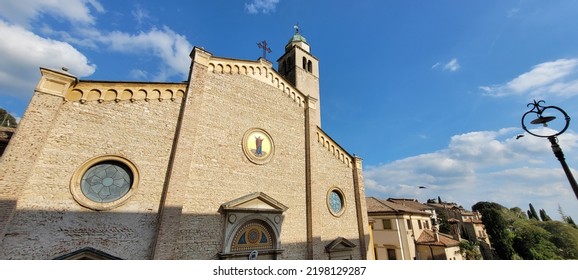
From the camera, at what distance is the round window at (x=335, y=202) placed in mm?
13710

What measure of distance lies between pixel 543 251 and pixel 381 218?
26374 mm

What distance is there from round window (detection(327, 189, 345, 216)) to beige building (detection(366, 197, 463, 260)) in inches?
411

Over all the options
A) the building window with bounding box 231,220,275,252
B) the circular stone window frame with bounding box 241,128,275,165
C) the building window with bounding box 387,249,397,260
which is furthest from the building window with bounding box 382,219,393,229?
the circular stone window frame with bounding box 241,128,275,165

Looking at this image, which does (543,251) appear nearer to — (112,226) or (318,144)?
(318,144)

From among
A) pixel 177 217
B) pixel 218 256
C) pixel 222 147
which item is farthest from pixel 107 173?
pixel 218 256

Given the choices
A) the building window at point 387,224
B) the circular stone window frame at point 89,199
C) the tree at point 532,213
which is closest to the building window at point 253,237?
the circular stone window frame at point 89,199

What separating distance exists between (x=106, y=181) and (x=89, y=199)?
68 cm

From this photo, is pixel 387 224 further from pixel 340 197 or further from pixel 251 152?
pixel 251 152

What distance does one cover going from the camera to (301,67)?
70.4 ft

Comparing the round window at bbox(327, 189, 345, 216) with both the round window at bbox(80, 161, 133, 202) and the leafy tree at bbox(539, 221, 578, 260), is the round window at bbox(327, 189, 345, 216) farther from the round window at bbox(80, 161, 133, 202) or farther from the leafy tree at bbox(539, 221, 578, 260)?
the leafy tree at bbox(539, 221, 578, 260)

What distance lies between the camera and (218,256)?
29.6 ft

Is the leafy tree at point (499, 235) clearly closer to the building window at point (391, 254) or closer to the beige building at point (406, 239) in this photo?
the beige building at point (406, 239)

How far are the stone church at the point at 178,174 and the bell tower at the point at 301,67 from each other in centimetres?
653
